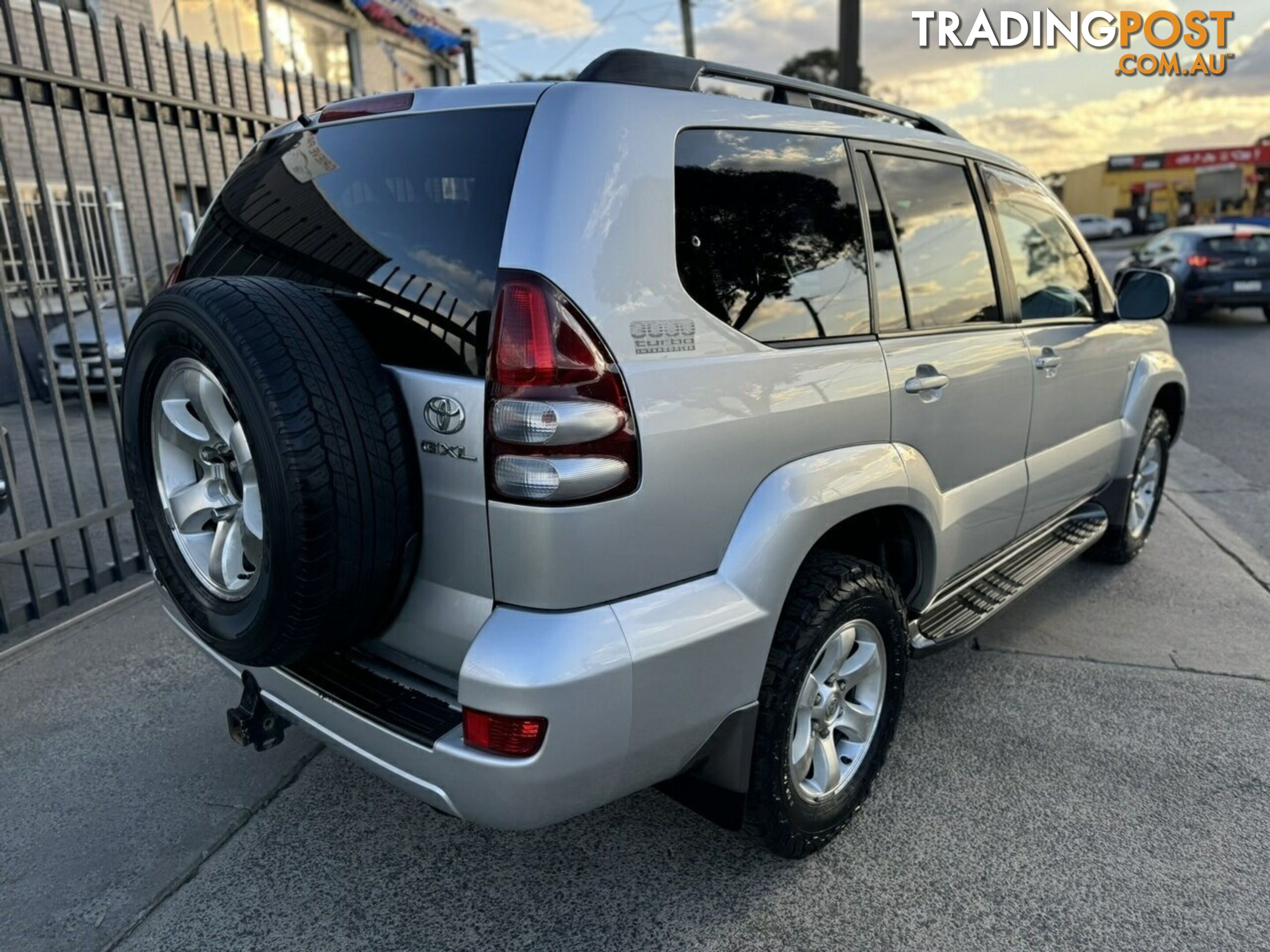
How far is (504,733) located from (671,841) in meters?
1.00

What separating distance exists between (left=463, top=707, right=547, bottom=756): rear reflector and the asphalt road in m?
0.69

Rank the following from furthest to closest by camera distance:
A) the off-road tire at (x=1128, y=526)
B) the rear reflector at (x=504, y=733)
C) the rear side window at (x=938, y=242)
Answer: the off-road tire at (x=1128, y=526), the rear side window at (x=938, y=242), the rear reflector at (x=504, y=733)

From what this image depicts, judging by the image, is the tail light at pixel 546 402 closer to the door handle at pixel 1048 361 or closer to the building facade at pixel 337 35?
the door handle at pixel 1048 361

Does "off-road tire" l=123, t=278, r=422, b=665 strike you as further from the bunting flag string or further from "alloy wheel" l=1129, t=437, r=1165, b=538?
the bunting flag string

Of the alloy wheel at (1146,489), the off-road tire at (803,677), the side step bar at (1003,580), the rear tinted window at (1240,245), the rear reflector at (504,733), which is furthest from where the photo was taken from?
the rear tinted window at (1240,245)

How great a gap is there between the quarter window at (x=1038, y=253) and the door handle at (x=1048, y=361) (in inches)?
5.2

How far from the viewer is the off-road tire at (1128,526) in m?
4.43

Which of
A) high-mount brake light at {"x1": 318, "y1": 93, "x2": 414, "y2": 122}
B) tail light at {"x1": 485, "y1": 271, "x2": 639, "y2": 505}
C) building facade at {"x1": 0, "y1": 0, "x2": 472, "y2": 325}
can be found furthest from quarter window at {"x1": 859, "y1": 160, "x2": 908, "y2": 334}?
building facade at {"x1": 0, "y1": 0, "x2": 472, "y2": 325}

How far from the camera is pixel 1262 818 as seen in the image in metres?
2.64

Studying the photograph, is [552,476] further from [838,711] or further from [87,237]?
[87,237]

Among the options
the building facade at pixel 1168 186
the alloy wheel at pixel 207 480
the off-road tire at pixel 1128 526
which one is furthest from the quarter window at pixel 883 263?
the building facade at pixel 1168 186

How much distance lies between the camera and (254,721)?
229 centimetres

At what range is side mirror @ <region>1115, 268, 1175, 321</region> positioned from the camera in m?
3.96

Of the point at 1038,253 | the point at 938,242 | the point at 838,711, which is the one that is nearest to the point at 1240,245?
the point at 1038,253
